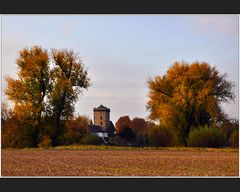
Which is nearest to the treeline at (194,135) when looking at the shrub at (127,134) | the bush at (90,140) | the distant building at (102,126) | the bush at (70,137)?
the distant building at (102,126)

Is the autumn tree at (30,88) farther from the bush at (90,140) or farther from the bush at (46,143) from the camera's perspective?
the bush at (90,140)

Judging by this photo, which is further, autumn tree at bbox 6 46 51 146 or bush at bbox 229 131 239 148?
autumn tree at bbox 6 46 51 146

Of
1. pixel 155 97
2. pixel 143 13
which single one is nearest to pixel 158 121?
pixel 155 97

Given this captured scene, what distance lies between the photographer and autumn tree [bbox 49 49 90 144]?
41.0 m

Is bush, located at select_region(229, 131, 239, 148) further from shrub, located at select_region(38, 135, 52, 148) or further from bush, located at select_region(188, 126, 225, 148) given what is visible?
shrub, located at select_region(38, 135, 52, 148)

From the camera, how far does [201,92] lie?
43.3m

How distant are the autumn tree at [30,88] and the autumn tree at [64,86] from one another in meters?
0.75

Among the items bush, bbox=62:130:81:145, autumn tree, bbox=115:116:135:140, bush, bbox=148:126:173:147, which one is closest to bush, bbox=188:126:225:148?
bush, bbox=148:126:173:147

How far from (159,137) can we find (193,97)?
441 centimetres

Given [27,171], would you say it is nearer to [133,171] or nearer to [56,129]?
[133,171]

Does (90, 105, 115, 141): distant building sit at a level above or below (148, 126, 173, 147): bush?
above

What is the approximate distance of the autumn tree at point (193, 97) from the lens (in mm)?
43406

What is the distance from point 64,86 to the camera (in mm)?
41031

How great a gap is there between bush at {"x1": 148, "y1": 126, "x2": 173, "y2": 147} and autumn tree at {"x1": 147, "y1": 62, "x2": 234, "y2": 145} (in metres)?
1.55
